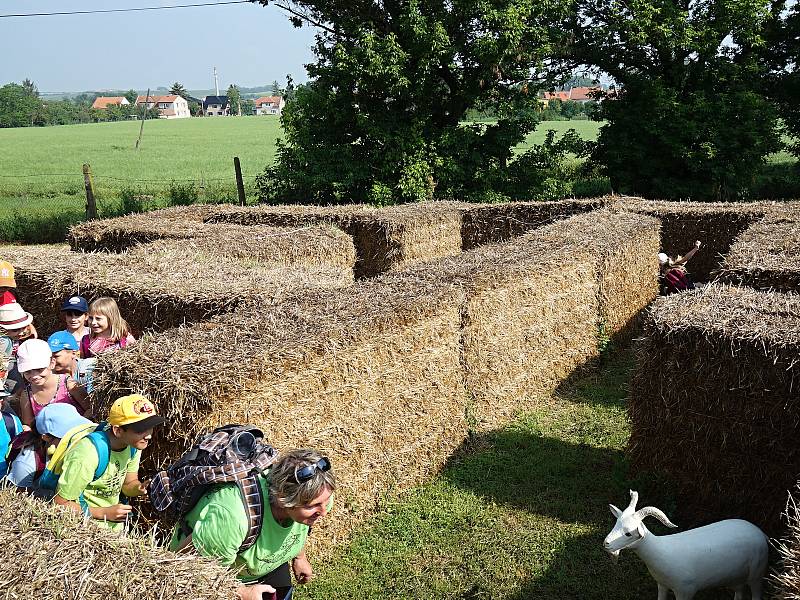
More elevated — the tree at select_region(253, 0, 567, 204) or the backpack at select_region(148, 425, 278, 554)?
the tree at select_region(253, 0, 567, 204)

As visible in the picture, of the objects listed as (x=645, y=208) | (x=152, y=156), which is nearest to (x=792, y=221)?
(x=645, y=208)

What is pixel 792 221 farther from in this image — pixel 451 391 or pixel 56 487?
pixel 56 487

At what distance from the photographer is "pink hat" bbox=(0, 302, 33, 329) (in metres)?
6.98

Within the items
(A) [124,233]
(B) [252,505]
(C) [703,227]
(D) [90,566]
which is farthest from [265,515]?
(C) [703,227]

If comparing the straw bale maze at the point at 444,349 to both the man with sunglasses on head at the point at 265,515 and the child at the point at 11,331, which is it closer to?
the child at the point at 11,331

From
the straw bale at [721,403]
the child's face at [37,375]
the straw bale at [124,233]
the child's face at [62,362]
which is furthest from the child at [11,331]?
the straw bale at [721,403]

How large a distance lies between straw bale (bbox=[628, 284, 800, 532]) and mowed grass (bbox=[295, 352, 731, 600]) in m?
0.41

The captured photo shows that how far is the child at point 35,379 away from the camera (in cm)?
521

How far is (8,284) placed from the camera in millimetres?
7867

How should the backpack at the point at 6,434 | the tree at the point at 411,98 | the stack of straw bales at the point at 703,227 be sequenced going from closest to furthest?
the backpack at the point at 6,434
the stack of straw bales at the point at 703,227
the tree at the point at 411,98

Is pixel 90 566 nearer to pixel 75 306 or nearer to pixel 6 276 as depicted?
pixel 75 306

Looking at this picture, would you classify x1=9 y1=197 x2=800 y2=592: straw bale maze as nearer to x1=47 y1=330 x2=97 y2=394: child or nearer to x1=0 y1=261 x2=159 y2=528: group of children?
x1=0 y1=261 x2=159 y2=528: group of children

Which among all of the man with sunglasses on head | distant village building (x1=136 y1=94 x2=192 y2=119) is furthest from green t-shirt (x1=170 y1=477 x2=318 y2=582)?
distant village building (x1=136 y1=94 x2=192 y2=119)

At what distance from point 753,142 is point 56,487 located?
73.1 ft
